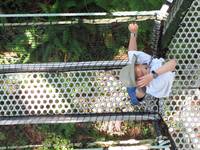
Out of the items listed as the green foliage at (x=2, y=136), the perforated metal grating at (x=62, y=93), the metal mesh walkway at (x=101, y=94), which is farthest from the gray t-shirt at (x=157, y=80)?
the green foliage at (x=2, y=136)

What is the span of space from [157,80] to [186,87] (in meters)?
0.50

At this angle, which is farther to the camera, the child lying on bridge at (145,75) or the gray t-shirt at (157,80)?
the gray t-shirt at (157,80)

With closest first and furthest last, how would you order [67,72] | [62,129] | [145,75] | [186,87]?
[145,75] < [186,87] < [67,72] < [62,129]

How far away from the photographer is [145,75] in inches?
120

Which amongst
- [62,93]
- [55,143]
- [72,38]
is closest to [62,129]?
[55,143]

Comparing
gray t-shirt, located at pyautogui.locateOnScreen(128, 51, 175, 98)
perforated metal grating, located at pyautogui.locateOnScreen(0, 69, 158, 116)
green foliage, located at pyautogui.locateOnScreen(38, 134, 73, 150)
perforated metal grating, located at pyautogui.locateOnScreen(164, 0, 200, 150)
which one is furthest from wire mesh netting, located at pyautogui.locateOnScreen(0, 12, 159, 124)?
green foliage, located at pyautogui.locateOnScreen(38, 134, 73, 150)

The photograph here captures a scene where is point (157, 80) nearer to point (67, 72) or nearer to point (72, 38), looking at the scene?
point (67, 72)

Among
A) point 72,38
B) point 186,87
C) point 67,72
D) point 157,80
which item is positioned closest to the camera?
point 157,80

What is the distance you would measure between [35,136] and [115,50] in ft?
3.44

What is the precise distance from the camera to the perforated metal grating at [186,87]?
11.8 feet

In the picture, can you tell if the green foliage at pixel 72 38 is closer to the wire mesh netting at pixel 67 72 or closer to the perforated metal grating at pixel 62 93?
the wire mesh netting at pixel 67 72

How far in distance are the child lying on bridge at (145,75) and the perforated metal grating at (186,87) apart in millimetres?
342

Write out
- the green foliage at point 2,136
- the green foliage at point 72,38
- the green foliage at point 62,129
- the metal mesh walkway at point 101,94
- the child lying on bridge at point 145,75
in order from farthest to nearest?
the green foliage at point 2,136 → the green foliage at point 62,129 → the green foliage at point 72,38 → the metal mesh walkway at point 101,94 → the child lying on bridge at point 145,75

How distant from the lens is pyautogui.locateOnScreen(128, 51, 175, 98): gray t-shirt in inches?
126
